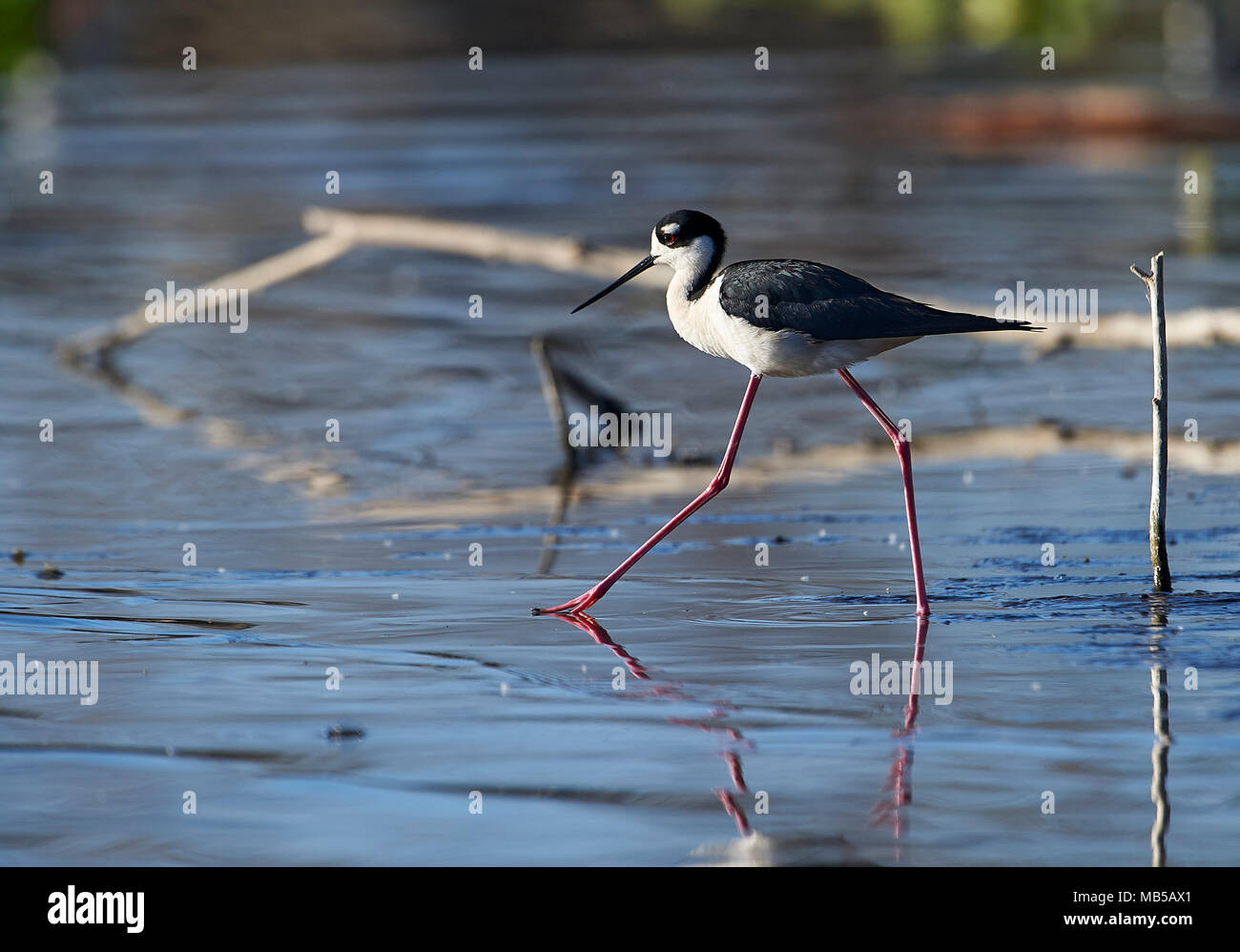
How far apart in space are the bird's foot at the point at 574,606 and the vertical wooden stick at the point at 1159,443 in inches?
84.5

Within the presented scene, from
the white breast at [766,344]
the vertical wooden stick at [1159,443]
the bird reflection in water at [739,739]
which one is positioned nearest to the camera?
the bird reflection in water at [739,739]

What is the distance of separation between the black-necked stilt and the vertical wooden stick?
0.59 metres

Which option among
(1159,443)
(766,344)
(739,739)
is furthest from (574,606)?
(1159,443)

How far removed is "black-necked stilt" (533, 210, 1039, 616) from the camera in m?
7.85

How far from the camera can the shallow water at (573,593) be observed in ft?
18.6

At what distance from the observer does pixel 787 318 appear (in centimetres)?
786

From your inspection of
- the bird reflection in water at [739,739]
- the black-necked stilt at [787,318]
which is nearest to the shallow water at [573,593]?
the bird reflection in water at [739,739]

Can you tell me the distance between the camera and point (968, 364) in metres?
14.8

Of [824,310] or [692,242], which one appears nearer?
[824,310]

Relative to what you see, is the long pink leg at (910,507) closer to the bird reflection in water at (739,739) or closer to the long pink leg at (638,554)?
the bird reflection in water at (739,739)

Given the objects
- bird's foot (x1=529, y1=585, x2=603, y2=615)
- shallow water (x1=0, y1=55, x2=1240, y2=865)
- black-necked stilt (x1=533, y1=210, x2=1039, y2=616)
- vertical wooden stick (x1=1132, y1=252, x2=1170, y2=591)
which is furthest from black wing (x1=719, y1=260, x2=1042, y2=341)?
bird's foot (x1=529, y1=585, x2=603, y2=615)

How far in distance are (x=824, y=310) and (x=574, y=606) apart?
1.51 metres

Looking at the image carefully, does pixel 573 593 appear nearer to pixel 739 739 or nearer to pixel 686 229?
pixel 686 229
